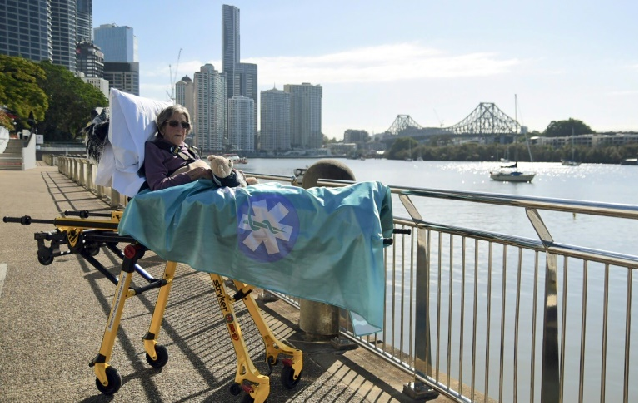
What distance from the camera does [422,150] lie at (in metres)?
146

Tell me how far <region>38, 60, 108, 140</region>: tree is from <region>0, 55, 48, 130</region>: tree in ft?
85.8

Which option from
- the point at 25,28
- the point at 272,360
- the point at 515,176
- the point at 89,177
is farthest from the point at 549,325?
the point at 25,28

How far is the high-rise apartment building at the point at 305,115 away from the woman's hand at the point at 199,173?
15738cm

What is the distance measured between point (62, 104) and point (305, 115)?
9564 cm

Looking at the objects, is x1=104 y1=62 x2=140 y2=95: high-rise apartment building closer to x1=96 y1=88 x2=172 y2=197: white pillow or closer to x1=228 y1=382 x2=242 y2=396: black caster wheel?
x1=96 y1=88 x2=172 y2=197: white pillow

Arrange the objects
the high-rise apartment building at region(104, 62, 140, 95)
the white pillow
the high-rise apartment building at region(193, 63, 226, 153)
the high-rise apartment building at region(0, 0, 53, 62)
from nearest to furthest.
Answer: the white pillow, the high-rise apartment building at region(193, 63, 226, 153), the high-rise apartment building at region(0, 0, 53, 62), the high-rise apartment building at region(104, 62, 140, 95)

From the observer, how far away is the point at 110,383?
3.80 metres

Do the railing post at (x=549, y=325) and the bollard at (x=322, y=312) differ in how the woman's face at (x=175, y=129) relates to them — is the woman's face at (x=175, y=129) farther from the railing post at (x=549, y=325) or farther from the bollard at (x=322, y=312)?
the railing post at (x=549, y=325)

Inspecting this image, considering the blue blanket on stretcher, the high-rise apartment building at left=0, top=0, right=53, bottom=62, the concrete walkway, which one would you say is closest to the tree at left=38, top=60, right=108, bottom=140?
the high-rise apartment building at left=0, top=0, right=53, bottom=62

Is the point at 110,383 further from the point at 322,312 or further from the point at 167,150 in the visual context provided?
the point at 322,312

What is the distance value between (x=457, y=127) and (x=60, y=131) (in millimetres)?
109205

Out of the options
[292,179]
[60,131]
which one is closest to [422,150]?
[60,131]

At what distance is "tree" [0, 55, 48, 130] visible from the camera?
197 ft

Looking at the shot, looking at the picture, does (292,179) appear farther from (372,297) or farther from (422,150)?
(422,150)
